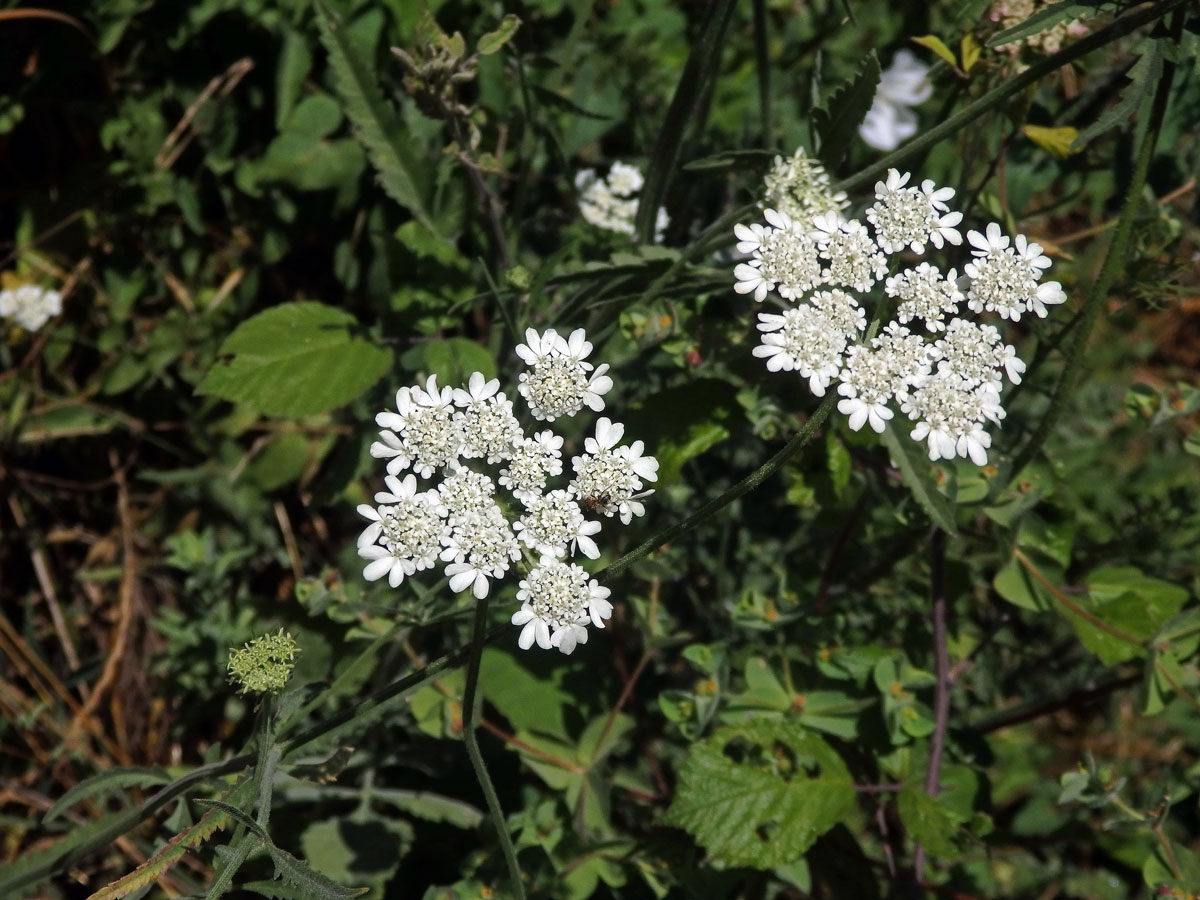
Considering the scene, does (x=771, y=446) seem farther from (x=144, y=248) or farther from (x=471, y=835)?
(x=144, y=248)

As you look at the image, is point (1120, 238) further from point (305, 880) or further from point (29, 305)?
point (29, 305)

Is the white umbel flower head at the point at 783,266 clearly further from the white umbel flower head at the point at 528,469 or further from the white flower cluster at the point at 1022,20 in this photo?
the white flower cluster at the point at 1022,20

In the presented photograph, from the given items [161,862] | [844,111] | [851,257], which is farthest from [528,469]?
[844,111]

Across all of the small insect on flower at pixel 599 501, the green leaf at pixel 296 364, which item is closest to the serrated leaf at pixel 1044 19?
the small insect on flower at pixel 599 501

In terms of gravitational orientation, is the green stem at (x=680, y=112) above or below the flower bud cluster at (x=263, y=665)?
above

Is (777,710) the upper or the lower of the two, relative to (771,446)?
lower

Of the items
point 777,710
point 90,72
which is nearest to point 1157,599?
point 777,710
